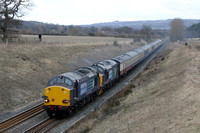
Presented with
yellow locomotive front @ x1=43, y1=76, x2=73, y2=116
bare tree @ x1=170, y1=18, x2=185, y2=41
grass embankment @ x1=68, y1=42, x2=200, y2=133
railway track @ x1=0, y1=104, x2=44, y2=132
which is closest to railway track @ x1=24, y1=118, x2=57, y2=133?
yellow locomotive front @ x1=43, y1=76, x2=73, y2=116

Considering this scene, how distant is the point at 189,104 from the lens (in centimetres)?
1473

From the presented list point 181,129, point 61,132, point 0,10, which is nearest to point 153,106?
point 181,129

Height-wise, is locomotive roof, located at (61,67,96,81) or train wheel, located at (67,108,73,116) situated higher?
locomotive roof, located at (61,67,96,81)

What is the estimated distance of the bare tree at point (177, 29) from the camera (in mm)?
142750

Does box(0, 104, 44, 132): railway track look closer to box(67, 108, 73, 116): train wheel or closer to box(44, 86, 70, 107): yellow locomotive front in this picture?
box(44, 86, 70, 107): yellow locomotive front

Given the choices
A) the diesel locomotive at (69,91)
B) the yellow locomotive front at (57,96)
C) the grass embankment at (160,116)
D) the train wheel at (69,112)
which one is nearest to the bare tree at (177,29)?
the diesel locomotive at (69,91)

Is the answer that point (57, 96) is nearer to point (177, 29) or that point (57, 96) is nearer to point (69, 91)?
point (69, 91)

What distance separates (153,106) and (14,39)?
113 feet

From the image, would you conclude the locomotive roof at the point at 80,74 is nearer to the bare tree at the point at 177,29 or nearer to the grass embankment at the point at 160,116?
the grass embankment at the point at 160,116

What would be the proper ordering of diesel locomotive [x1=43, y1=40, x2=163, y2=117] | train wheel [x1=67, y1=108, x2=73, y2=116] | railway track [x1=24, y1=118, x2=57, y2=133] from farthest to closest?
train wheel [x1=67, y1=108, x2=73, y2=116]
diesel locomotive [x1=43, y1=40, x2=163, y2=117]
railway track [x1=24, y1=118, x2=57, y2=133]

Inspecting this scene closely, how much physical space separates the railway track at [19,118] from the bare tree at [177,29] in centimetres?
13264

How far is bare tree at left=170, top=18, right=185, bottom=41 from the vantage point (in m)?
143

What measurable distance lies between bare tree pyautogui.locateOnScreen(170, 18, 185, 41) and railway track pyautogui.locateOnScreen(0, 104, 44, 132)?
13264 cm

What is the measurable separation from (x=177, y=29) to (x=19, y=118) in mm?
136727
